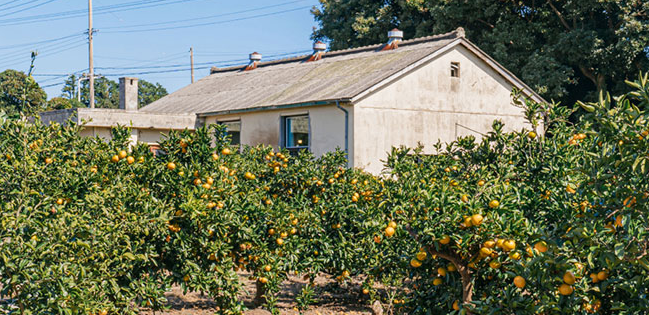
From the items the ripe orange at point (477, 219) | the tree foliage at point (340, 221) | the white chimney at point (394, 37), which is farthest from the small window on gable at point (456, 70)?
the ripe orange at point (477, 219)

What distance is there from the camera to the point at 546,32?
91.2 ft

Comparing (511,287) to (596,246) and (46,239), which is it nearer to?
(596,246)

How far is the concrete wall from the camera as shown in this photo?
18453 mm

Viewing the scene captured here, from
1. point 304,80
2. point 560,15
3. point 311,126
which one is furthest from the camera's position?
point 560,15

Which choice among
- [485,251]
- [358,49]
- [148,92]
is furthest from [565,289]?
[148,92]

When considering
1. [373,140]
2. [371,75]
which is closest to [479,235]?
[373,140]

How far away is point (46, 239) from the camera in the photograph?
4473 millimetres

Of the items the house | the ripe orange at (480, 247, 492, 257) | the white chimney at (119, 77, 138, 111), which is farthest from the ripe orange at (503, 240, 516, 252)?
the white chimney at (119, 77, 138, 111)

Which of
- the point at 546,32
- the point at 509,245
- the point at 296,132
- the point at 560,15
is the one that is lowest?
the point at 509,245

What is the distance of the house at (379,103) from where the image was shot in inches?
723

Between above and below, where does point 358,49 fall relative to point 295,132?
above

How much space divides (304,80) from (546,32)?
1189cm

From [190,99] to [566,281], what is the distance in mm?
24939

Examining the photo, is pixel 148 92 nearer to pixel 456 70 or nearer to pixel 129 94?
pixel 129 94
